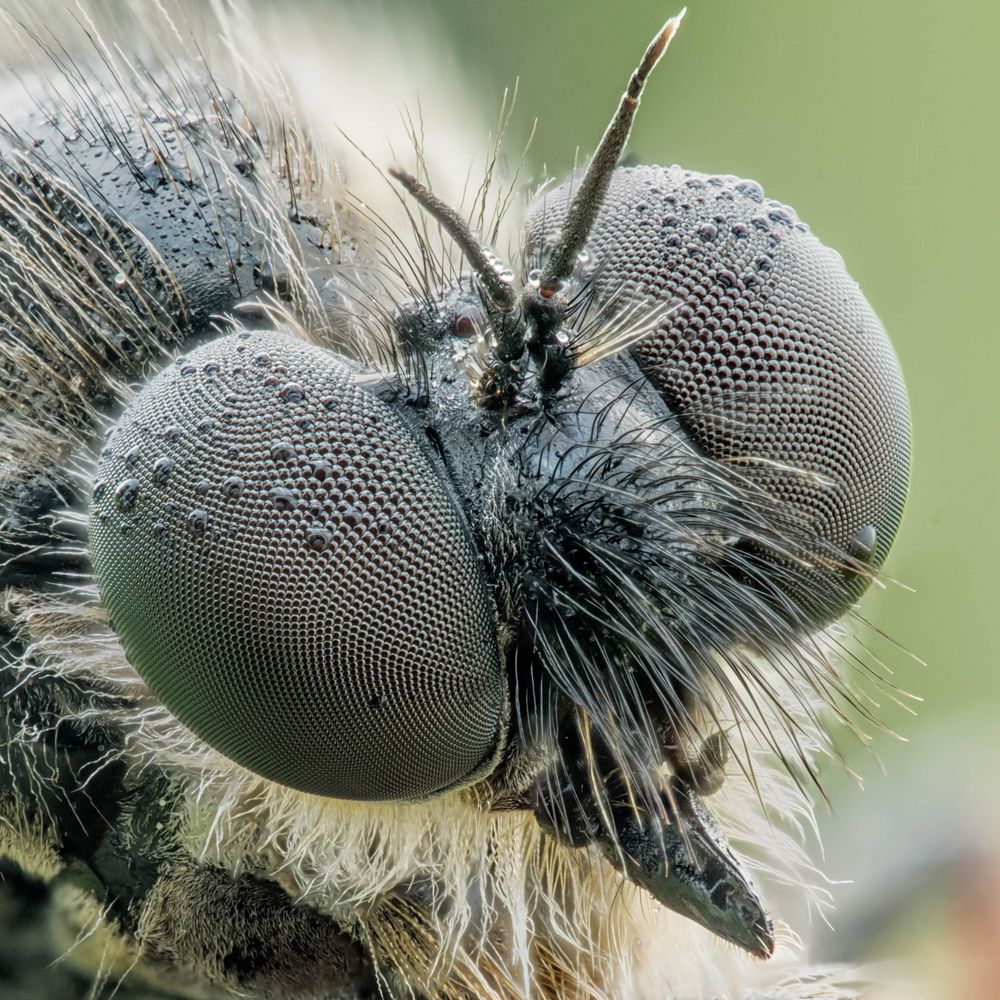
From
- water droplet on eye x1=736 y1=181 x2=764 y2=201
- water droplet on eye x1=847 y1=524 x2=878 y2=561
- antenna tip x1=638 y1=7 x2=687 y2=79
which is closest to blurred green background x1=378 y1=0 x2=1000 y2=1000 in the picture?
water droplet on eye x1=736 y1=181 x2=764 y2=201

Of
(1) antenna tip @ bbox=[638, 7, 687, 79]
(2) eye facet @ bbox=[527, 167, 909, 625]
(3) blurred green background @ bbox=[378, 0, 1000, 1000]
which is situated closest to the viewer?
(1) antenna tip @ bbox=[638, 7, 687, 79]

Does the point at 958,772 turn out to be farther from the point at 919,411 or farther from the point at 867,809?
the point at 919,411

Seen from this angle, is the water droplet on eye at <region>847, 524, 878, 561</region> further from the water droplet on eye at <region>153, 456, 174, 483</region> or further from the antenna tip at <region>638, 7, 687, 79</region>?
the water droplet on eye at <region>153, 456, 174, 483</region>

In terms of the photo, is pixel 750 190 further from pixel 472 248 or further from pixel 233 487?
pixel 233 487

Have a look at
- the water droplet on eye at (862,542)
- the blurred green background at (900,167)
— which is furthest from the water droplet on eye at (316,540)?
the blurred green background at (900,167)

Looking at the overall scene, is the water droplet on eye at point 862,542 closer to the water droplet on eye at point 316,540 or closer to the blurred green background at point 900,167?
the water droplet on eye at point 316,540

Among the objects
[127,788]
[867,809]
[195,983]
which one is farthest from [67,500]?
[867,809]

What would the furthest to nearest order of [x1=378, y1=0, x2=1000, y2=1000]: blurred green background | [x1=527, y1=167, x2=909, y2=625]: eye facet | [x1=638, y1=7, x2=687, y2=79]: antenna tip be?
[x1=378, y1=0, x2=1000, y2=1000]: blurred green background, [x1=527, y1=167, x2=909, y2=625]: eye facet, [x1=638, y1=7, x2=687, y2=79]: antenna tip
